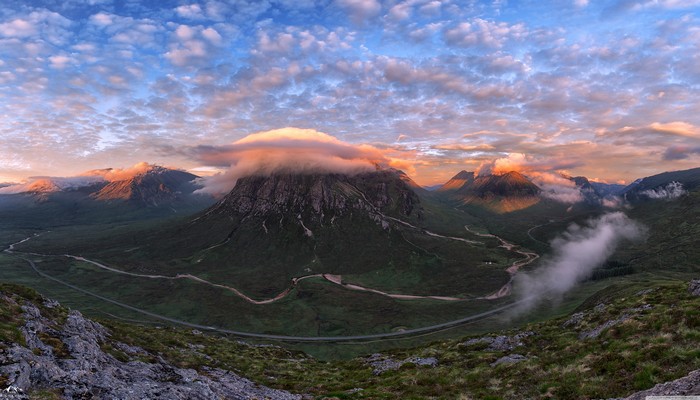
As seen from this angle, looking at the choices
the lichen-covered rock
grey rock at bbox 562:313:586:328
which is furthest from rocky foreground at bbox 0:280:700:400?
grey rock at bbox 562:313:586:328

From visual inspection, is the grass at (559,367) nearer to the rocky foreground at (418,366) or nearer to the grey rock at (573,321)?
the rocky foreground at (418,366)

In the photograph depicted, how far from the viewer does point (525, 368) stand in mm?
36312

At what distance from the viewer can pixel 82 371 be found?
2462 centimetres

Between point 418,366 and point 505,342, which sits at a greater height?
point 505,342

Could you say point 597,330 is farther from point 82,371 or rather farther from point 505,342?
point 82,371

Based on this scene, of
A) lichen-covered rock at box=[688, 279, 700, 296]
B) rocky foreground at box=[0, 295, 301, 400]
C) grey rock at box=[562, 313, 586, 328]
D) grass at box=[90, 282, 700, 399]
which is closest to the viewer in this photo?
rocky foreground at box=[0, 295, 301, 400]

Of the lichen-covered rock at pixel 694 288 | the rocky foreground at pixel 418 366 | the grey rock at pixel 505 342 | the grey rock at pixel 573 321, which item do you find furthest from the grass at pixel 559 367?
the grey rock at pixel 505 342

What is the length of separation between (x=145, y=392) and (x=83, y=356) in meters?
10.5

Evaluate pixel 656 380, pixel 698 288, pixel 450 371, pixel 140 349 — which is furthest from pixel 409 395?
pixel 698 288

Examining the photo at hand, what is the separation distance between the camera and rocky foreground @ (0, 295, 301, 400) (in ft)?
71.0

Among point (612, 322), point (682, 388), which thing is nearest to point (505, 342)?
point (612, 322)

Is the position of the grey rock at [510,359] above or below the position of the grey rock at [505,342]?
above

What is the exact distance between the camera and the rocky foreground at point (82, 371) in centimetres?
2164

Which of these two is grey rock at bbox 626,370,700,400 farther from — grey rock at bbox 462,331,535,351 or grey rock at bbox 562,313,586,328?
grey rock at bbox 562,313,586,328
